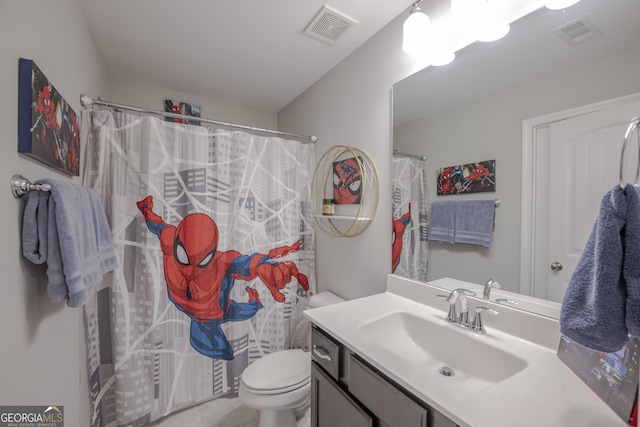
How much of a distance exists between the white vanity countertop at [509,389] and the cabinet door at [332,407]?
0.65ft

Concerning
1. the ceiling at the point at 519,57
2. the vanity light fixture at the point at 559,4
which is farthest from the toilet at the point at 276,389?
the vanity light fixture at the point at 559,4

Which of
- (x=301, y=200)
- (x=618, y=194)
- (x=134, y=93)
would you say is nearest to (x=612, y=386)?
(x=618, y=194)

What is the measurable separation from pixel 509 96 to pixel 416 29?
52 centimetres

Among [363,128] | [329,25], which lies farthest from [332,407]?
[329,25]

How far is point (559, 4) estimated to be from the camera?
0.87 metres

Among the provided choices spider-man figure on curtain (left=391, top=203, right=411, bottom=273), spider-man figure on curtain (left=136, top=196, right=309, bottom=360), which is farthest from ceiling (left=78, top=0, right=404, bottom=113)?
spider-man figure on curtain (left=391, top=203, right=411, bottom=273)

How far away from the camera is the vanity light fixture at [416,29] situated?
119cm

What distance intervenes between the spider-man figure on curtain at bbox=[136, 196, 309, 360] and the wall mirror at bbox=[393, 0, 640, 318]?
4.11 ft

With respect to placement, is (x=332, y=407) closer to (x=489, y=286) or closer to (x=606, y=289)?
(x=489, y=286)

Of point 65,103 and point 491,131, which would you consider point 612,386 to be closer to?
point 491,131

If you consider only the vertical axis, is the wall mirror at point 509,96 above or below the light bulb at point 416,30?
below

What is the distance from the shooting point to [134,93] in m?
2.08

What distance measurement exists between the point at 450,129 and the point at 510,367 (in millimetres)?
970

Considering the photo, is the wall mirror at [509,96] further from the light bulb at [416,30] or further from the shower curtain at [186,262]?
the shower curtain at [186,262]
